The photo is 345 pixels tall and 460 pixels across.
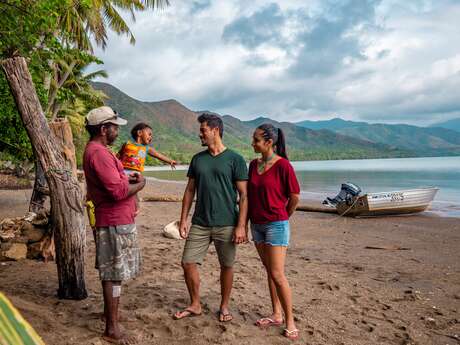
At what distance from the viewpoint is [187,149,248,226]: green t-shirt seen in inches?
133

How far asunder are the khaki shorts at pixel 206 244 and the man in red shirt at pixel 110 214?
1.79 ft

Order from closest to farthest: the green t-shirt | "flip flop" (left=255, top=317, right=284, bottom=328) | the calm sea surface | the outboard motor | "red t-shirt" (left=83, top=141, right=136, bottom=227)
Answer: "red t-shirt" (left=83, top=141, right=136, bottom=227)
the green t-shirt
"flip flop" (left=255, top=317, right=284, bottom=328)
the outboard motor
the calm sea surface

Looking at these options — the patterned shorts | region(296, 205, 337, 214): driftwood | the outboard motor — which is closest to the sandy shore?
the patterned shorts

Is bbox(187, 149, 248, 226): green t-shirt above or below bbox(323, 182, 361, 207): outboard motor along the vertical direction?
above

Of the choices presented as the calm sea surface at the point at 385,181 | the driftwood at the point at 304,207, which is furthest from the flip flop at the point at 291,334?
the calm sea surface at the point at 385,181

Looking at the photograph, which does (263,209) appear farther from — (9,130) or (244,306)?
(9,130)

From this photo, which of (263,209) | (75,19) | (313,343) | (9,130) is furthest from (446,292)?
(75,19)

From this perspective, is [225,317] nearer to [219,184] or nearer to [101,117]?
[219,184]

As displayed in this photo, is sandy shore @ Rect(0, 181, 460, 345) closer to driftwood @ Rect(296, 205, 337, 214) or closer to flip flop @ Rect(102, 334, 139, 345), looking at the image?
flip flop @ Rect(102, 334, 139, 345)

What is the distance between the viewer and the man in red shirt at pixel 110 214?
2.93 m

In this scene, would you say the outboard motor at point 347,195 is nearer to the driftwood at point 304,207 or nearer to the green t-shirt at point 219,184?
the driftwood at point 304,207

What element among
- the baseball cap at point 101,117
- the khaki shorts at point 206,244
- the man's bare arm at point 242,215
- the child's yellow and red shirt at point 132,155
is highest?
the baseball cap at point 101,117

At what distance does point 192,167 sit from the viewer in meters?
3.53

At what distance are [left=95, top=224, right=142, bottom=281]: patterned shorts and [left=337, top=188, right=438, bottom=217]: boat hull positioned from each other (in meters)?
11.5
